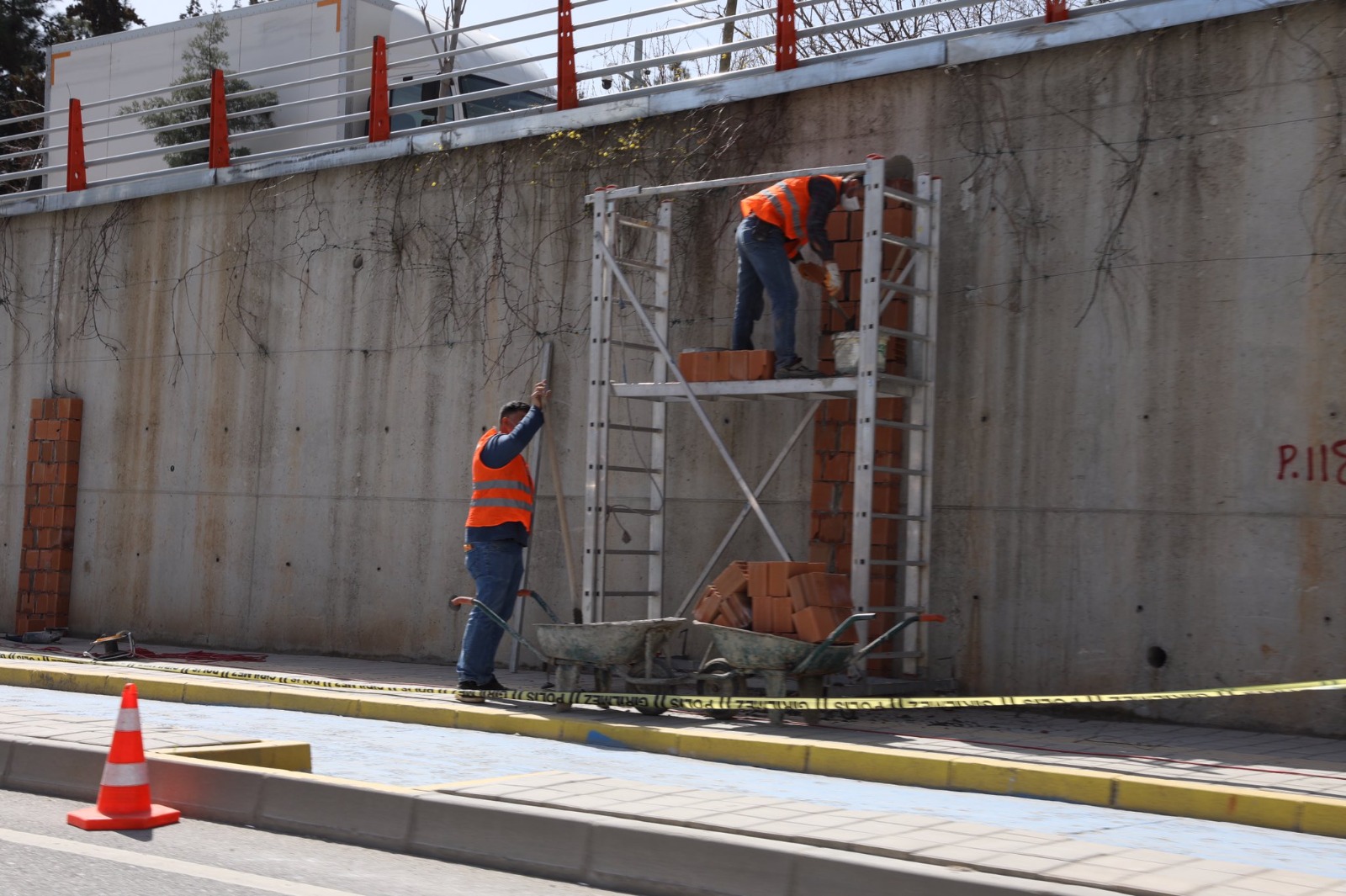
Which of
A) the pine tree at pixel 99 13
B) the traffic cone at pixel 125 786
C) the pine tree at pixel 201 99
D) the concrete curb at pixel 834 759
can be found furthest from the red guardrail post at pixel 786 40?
the pine tree at pixel 99 13

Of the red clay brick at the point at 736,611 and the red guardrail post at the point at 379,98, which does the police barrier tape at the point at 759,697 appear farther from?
the red guardrail post at the point at 379,98

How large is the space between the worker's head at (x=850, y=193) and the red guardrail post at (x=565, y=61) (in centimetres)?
374

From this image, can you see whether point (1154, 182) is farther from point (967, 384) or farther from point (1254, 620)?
point (1254, 620)

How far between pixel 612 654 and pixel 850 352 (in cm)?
248

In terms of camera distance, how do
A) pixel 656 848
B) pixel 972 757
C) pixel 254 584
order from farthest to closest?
1. pixel 254 584
2. pixel 972 757
3. pixel 656 848

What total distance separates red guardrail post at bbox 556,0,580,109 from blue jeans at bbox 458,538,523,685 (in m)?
4.51

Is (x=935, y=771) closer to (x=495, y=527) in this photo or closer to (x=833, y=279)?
(x=833, y=279)

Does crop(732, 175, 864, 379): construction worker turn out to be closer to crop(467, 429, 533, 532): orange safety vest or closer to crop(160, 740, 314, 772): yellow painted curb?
crop(467, 429, 533, 532): orange safety vest

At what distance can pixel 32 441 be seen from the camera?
16.7m

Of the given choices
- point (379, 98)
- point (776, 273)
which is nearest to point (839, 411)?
→ point (776, 273)

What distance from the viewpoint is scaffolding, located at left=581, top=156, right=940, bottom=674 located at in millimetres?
9828

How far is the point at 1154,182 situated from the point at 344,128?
10649mm

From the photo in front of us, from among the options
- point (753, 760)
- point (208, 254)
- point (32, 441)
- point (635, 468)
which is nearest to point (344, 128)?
point (208, 254)

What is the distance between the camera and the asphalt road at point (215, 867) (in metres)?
5.44
